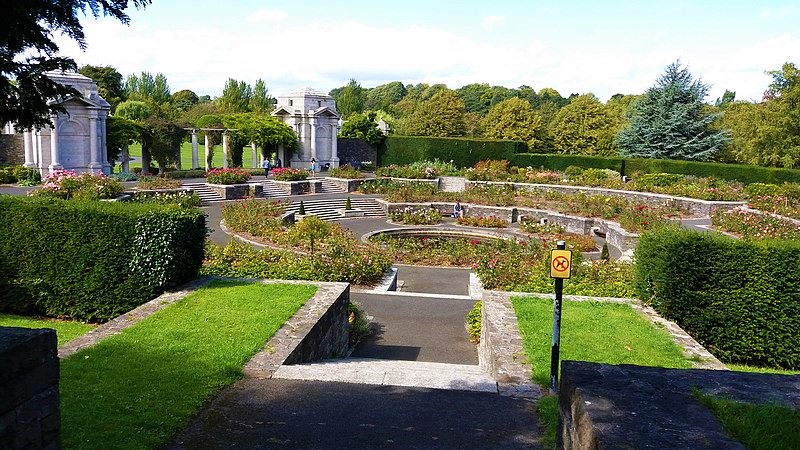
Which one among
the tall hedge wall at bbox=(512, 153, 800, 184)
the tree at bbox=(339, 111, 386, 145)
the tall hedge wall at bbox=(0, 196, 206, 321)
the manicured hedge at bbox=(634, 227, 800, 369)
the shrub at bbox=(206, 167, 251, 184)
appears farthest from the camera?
the tree at bbox=(339, 111, 386, 145)

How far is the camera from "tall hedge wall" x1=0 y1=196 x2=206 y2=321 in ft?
32.1

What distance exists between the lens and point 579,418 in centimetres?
396

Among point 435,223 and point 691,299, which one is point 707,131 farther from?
point 691,299

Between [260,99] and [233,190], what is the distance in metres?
32.6

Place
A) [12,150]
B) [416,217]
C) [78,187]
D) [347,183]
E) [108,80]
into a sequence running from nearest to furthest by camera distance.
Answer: [78,187]
[416,217]
[12,150]
[347,183]
[108,80]

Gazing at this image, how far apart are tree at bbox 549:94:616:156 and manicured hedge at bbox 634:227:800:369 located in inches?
1423

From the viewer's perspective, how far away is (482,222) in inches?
937

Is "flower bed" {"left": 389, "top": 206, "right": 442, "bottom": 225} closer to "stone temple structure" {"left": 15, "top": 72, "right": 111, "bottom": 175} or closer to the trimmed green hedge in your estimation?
"stone temple structure" {"left": 15, "top": 72, "right": 111, "bottom": 175}

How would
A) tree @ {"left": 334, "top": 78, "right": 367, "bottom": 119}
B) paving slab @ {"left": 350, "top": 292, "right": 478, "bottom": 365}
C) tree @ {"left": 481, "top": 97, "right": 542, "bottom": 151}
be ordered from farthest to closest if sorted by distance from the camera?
tree @ {"left": 334, "top": 78, "right": 367, "bottom": 119}, tree @ {"left": 481, "top": 97, "right": 542, "bottom": 151}, paving slab @ {"left": 350, "top": 292, "right": 478, "bottom": 365}

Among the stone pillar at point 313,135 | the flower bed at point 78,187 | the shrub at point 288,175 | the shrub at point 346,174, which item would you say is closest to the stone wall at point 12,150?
the flower bed at point 78,187

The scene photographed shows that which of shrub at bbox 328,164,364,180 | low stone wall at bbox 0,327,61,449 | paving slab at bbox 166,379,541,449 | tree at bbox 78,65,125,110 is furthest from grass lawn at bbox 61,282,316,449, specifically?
tree at bbox 78,65,125,110

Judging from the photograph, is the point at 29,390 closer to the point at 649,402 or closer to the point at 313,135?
the point at 649,402

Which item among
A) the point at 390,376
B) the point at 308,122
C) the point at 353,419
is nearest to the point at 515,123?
the point at 308,122

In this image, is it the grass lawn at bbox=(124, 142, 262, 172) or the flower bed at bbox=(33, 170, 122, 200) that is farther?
the grass lawn at bbox=(124, 142, 262, 172)
